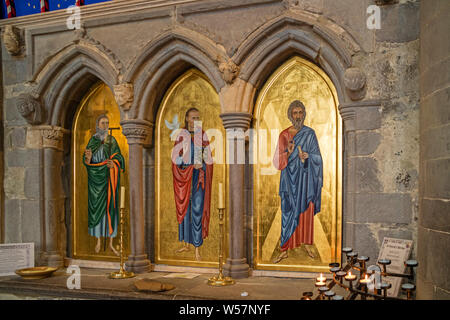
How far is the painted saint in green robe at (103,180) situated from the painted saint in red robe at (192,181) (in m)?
0.81

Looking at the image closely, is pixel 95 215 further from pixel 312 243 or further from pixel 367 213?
pixel 367 213

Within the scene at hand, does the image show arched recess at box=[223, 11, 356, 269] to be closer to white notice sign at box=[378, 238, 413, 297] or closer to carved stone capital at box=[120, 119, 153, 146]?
white notice sign at box=[378, 238, 413, 297]

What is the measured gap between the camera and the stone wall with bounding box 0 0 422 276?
151 inches

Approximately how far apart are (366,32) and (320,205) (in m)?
1.83

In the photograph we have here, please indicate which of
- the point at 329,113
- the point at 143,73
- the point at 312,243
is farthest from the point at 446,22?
the point at 143,73

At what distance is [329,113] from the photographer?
440 centimetres

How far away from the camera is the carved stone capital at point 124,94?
4711mm

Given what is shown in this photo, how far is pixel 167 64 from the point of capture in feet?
15.4

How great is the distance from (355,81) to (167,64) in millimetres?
2131

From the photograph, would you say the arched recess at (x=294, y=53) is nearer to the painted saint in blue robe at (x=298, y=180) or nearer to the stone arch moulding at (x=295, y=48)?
the stone arch moulding at (x=295, y=48)

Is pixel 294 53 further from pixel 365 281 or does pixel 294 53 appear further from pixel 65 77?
pixel 65 77

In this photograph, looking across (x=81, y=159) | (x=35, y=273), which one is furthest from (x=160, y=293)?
(x=81, y=159)

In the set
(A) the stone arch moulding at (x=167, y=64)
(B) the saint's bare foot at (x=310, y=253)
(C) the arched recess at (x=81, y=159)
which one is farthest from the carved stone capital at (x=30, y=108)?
(B) the saint's bare foot at (x=310, y=253)

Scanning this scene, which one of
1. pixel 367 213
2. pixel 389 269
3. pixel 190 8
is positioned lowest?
pixel 389 269
